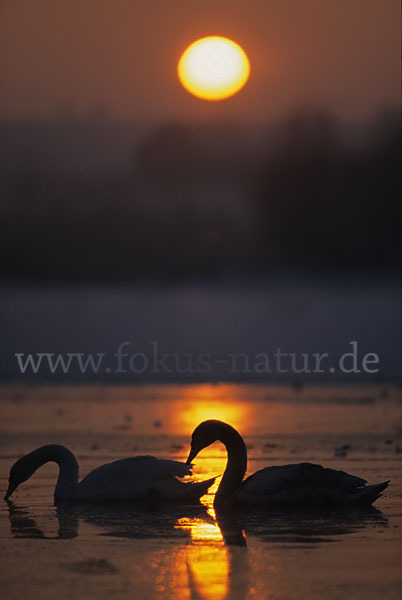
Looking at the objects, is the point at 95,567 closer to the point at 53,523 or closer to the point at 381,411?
the point at 53,523

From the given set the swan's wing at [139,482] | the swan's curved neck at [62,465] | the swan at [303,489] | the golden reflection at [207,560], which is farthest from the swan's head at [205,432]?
the golden reflection at [207,560]

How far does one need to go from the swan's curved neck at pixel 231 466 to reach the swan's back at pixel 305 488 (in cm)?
41

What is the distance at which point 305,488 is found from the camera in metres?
11.6

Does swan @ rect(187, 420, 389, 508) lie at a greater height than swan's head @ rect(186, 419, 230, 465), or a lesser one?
lesser

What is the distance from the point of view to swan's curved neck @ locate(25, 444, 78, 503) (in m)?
12.4

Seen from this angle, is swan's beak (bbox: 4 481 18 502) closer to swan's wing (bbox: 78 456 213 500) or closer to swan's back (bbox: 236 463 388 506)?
swan's wing (bbox: 78 456 213 500)

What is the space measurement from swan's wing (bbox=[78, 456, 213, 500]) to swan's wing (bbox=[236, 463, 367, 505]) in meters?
0.89

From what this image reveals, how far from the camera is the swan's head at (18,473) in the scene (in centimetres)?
1273

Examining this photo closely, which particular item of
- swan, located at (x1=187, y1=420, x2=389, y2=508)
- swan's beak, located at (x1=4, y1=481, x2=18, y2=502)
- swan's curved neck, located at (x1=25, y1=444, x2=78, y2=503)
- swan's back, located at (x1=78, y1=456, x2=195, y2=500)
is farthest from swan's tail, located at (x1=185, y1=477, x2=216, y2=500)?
swan's beak, located at (x1=4, y1=481, x2=18, y2=502)

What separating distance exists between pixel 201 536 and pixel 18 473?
3.67 m

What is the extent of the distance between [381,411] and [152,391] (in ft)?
37.5

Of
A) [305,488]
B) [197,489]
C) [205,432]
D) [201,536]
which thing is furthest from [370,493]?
[201,536]

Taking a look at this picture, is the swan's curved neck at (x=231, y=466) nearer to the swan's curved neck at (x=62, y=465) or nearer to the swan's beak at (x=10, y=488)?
the swan's curved neck at (x=62, y=465)

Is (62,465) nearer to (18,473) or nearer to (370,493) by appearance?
(18,473)
